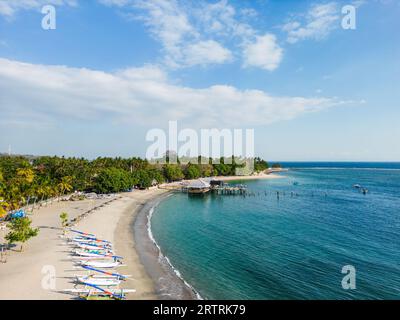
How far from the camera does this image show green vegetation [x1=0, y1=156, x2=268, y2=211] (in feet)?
168

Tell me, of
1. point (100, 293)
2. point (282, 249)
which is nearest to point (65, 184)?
point (100, 293)

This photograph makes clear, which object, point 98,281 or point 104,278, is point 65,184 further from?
point 98,281

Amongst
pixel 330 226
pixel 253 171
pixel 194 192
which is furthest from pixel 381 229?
pixel 253 171

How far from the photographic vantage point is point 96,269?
27719 mm

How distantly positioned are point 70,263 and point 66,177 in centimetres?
4644

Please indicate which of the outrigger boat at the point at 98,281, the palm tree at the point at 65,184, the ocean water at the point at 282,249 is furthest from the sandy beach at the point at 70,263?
the palm tree at the point at 65,184

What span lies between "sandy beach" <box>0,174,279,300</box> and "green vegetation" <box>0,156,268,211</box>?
19.2 ft

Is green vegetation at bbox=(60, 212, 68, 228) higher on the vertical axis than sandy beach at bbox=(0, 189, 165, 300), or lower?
higher

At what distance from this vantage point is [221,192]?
10681 centimetres

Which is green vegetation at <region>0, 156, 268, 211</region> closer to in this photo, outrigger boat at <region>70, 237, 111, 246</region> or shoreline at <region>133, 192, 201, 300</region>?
outrigger boat at <region>70, 237, 111, 246</region>

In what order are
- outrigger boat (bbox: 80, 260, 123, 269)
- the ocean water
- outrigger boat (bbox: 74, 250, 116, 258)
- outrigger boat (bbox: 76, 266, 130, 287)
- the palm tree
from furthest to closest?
the palm tree
outrigger boat (bbox: 74, 250, 116, 258)
outrigger boat (bbox: 80, 260, 123, 269)
the ocean water
outrigger boat (bbox: 76, 266, 130, 287)

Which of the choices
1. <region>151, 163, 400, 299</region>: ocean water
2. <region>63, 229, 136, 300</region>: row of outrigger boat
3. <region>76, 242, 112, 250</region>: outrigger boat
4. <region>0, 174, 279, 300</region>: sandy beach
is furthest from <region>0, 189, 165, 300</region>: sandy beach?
<region>151, 163, 400, 299</region>: ocean water
